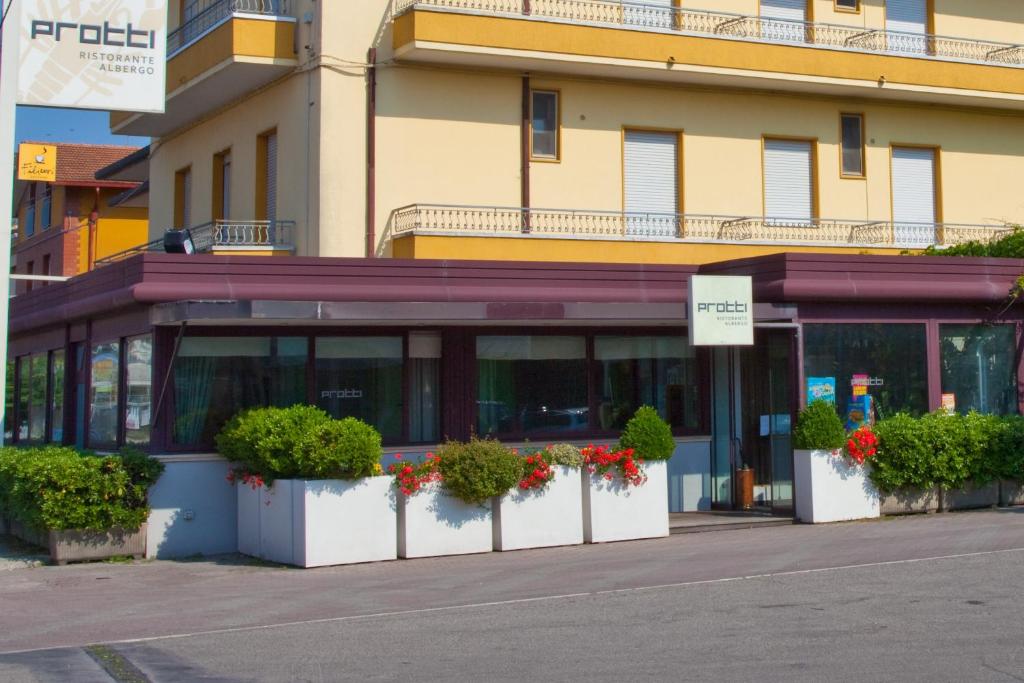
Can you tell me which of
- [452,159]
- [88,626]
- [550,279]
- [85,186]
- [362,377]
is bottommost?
[88,626]

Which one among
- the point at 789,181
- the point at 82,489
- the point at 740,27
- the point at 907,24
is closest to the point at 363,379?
the point at 82,489

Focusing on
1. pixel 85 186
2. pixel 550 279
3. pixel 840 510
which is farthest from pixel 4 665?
pixel 85 186

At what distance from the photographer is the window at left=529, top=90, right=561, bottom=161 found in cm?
2195

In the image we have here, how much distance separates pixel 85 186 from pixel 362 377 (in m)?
32.2

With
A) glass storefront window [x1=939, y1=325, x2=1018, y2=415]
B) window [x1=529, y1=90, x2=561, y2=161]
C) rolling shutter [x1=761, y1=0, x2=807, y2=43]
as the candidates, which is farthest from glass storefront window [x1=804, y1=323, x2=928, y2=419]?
rolling shutter [x1=761, y1=0, x2=807, y2=43]

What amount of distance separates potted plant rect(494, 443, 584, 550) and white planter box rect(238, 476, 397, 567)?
1414mm

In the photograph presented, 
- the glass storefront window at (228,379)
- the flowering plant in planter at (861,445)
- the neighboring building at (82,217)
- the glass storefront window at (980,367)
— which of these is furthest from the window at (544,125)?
the neighboring building at (82,217)

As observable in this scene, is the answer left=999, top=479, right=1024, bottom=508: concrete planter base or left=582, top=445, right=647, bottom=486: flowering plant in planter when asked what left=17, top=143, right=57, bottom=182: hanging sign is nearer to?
left=582, top=445, right=647, bottom=486: flowering plant in planter

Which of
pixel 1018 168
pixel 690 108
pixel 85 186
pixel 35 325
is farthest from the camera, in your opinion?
pixel 85 186

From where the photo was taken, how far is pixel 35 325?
20969 mm

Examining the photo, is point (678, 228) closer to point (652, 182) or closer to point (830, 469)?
point (652, 182)

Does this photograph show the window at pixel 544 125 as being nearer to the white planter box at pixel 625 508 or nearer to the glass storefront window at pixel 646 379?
the glass storefront window at pixel 646 379

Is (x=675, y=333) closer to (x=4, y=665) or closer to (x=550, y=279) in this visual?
(x=550, y=279)

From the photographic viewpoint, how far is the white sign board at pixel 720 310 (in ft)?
55.8
